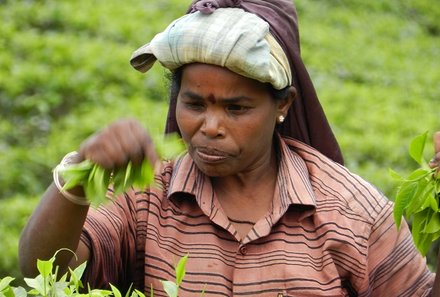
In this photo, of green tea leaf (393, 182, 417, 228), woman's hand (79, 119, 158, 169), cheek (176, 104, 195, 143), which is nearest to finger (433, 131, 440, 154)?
green tea leaf (393, 182, 417, 228)

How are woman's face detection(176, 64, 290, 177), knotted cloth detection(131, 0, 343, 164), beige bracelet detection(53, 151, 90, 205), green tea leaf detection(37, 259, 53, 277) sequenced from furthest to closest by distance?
knotted cloth detection(131, 0, 343, 164)
woman's face detection(176, 64, 290, 177)
beige bracelet detection(53, 151, 90, 205)
green tea leaf detection(37, 259, 53, 277)

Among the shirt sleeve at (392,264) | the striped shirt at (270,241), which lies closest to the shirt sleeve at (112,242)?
the striped shirt at (270,241)

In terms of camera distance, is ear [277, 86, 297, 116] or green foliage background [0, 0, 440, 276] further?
green foliage background [0, 0, 440, 276]

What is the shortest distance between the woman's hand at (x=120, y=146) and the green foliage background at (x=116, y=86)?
99.2 inches

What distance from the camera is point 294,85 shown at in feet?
10.2

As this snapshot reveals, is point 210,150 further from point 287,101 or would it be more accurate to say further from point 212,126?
point 287,101

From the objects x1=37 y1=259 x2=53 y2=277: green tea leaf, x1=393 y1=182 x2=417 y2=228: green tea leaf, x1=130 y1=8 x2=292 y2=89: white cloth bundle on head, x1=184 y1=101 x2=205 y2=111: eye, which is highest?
x1=130 y1=8 x2=292 y2=89: white cloth bundle on head

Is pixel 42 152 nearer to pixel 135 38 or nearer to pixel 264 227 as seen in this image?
pixel 135 38

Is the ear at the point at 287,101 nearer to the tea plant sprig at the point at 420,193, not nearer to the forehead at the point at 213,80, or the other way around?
the forehead at the point at 213,80

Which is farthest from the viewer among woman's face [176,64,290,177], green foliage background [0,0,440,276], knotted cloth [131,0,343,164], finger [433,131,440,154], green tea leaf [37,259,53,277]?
green foliage background [0,0,440,276]

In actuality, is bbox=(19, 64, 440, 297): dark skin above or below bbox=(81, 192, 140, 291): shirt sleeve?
above

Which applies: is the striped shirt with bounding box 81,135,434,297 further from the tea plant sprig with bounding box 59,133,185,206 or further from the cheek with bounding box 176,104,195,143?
the tea plant sprig with bounding box 59,133,185,206

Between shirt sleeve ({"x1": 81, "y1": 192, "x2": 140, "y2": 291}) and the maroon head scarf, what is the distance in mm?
297

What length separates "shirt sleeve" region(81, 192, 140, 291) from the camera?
2.89 m
